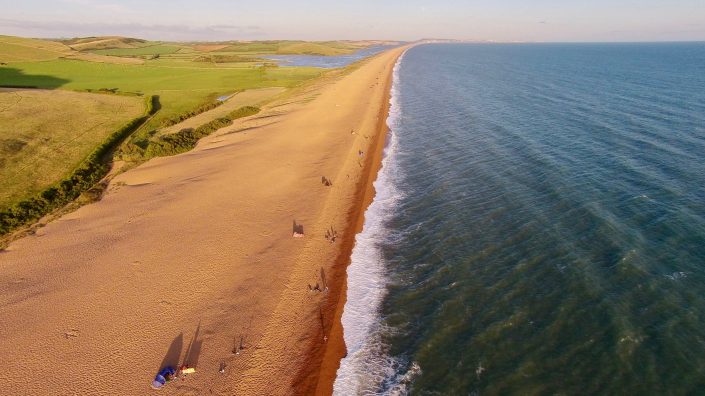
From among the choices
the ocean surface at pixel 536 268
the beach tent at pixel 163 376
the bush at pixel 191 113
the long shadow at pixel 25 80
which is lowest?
the beach tent at pixel 163 376

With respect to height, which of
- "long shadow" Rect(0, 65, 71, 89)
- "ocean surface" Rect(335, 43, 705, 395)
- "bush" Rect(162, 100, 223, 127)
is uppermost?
"long shadow" Rect(0, 65, 71, 89)

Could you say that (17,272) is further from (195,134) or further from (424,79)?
(424,79)

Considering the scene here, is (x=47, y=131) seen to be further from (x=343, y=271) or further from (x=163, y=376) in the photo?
(x=343, y=271)

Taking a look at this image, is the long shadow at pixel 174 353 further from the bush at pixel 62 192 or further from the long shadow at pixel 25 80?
the long shadow at pixel 25 80

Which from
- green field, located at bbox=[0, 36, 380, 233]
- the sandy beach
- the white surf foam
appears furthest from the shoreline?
green field, located at bbox=[0, 36, 380, 233]

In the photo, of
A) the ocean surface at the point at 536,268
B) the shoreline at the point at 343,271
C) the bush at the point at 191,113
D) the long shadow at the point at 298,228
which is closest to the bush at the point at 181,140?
the bush at the point at 191,113

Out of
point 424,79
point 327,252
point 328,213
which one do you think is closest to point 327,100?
point 424,79

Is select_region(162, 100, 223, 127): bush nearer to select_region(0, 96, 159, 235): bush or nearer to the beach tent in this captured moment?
select_region(0, 96, 159, 235): bush
